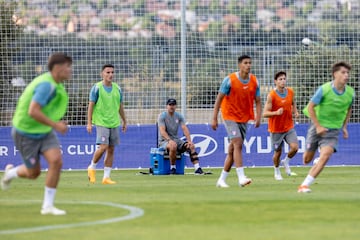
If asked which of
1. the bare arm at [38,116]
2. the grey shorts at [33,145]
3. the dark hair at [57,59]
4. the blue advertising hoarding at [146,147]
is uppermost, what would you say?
the dark hair at [57,59]

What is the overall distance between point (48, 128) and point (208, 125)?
15665 mm

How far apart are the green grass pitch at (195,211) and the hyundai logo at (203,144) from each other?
28.5 feet

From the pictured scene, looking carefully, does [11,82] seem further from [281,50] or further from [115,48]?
[281,50]

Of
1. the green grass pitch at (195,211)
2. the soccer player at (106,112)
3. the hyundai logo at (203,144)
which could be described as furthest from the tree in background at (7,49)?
the green grass pitch at (195,211)

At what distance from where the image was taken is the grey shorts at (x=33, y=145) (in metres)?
12.1

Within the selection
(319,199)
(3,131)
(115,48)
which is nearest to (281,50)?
(115,48)

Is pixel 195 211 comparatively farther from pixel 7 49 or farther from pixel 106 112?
pixel 7 49

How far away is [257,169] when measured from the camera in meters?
26.1

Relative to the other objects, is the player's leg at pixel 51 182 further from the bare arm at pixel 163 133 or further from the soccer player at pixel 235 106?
the bare arm at pixel 163 133

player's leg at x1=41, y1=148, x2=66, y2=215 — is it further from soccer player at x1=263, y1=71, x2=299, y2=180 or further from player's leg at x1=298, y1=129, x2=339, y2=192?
soccer player at x1=263, y1=71, x2=299, y2=180

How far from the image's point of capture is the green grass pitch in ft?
32.5

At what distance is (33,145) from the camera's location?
12.1 m

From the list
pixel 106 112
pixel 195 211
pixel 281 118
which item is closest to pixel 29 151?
pixel 195 211

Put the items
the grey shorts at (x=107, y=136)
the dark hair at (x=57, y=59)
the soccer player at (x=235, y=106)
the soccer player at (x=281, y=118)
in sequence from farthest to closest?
the soccer player at (x=281, y=118), the grey shorts at (x=107, y=136), the soccer player at (x=235, y=106), the dark hair at (x=57, y=59)
